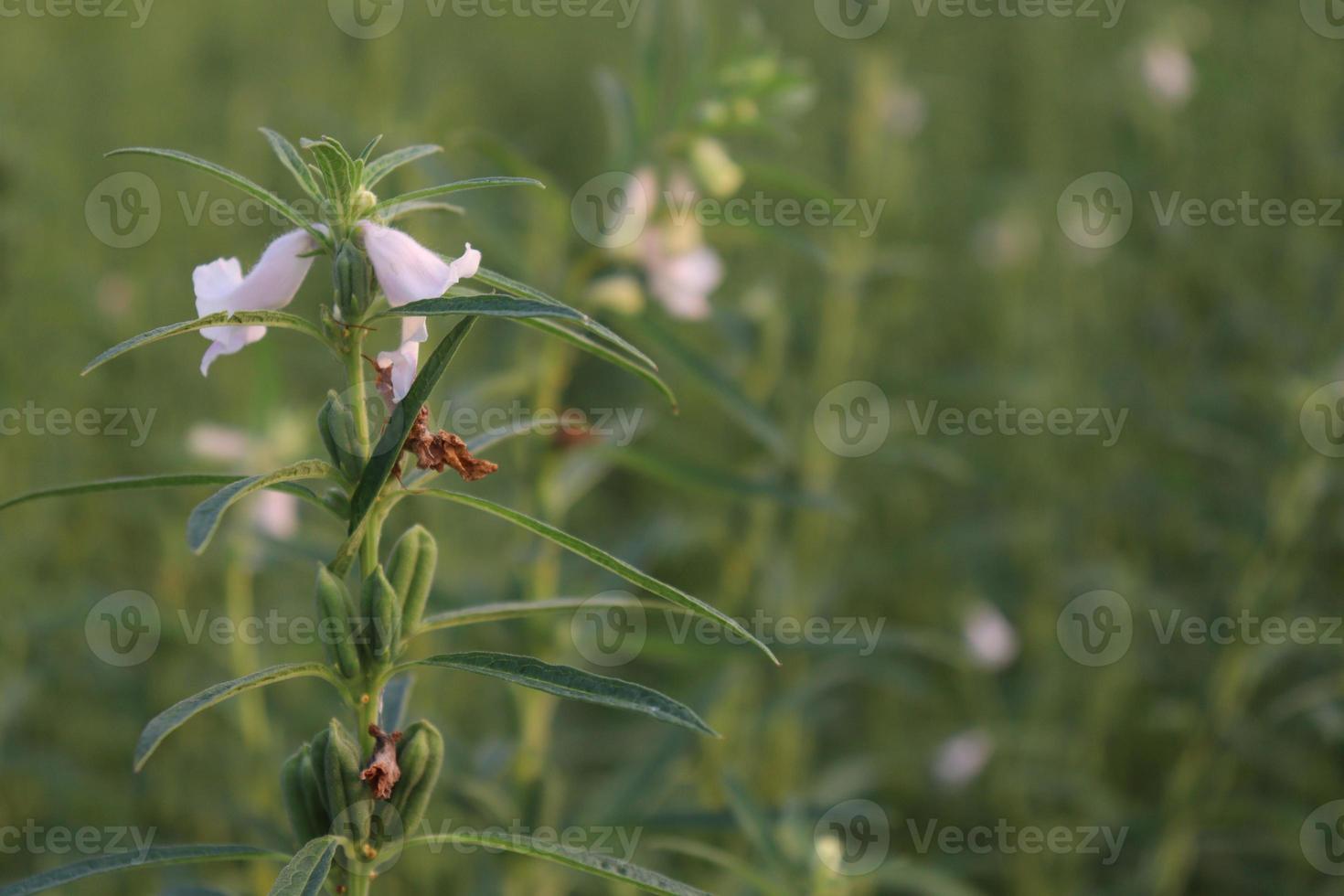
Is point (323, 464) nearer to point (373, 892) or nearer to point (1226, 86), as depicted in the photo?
point (373, 892)

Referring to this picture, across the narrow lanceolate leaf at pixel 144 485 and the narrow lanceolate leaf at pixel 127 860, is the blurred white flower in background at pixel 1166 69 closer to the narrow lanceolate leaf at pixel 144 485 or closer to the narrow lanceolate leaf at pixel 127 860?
the narrow lanceolate leaf at pixel 144 485

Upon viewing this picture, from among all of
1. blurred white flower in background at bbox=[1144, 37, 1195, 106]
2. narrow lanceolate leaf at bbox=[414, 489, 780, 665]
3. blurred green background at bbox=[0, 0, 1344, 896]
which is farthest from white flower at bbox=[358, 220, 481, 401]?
blurred white flower in background at bbox=[1144, 37, 1195, 106]

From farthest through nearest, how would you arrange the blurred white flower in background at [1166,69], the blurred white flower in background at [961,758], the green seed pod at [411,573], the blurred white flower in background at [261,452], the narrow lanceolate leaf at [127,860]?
the blurred white flower in background at [1166,69]
the blurred white flower in background at [961,758]
the blurred white flower in background at [261,452]
the green seed pod at [411,573]
the narrow lanceolate leaf at [127,860]

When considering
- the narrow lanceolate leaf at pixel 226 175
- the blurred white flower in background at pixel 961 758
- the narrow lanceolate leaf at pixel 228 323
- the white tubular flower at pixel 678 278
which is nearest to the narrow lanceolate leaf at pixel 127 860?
the narrow lanceolate leaf at pixel 228 323

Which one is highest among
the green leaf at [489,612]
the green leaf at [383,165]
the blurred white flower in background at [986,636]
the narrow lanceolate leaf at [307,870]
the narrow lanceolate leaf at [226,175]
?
the green leaf at [383,165]

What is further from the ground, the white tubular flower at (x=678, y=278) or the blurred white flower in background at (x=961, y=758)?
the white tubular flower at (x=678, y=278)

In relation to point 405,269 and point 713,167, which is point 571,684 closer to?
point 405,269
